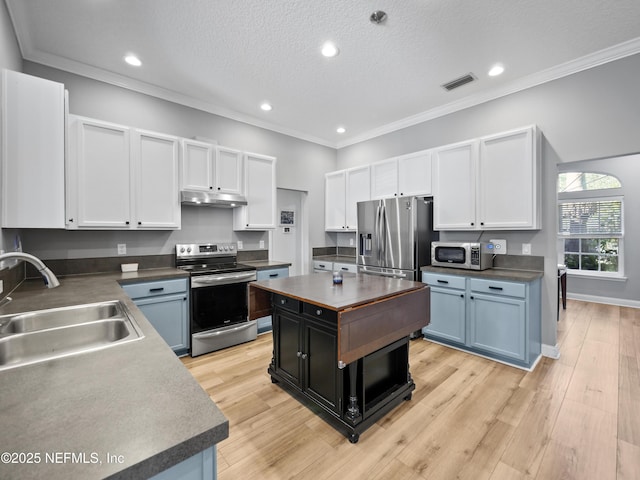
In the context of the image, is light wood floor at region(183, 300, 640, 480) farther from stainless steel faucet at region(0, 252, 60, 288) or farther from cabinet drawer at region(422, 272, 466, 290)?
stainless steel faucet at region(0, 252, 60, 288)

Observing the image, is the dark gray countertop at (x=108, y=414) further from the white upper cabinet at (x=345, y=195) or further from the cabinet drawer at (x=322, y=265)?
the white upper cabinet at (x=345, y=195)

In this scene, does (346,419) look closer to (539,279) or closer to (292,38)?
(539,279)

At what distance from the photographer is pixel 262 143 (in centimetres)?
459

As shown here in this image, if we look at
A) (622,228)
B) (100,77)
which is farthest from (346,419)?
(622,228)

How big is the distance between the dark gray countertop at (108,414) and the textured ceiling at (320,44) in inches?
103

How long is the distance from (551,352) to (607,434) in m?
1.34

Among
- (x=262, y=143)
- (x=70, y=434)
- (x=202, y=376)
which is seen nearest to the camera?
(x=70, y=434)

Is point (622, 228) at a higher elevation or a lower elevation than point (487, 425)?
higher

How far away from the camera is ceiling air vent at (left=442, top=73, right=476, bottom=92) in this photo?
3303mm

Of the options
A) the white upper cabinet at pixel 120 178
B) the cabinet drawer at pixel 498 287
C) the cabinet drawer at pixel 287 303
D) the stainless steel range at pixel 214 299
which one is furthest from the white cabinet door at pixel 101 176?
the cabinet drawer at pixel 498 287

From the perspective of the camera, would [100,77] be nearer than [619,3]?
No

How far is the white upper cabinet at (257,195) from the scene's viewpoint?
4.05 meters

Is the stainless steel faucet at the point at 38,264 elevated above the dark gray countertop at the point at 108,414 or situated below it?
above

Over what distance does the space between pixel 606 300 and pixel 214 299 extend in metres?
7.02
